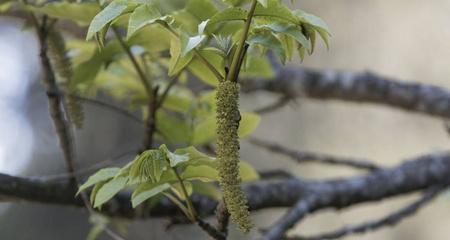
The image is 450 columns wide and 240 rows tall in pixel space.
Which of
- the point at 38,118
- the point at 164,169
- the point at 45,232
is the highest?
the point at 164,169

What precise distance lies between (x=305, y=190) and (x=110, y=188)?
55 centimetres

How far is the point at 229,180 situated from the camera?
1.64 ft

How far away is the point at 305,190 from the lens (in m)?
1.08

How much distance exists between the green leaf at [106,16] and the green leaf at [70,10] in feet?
0.81

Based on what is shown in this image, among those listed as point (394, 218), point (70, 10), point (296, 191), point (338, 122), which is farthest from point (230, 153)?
point (338, 122)

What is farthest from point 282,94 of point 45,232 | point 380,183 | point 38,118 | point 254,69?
point 38,118

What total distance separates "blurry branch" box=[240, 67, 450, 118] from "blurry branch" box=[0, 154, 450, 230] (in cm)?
12

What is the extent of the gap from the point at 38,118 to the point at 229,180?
267 cm

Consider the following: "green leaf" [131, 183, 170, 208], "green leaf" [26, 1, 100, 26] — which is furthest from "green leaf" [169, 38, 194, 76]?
"green leaf" [26, 1, 100, 26]

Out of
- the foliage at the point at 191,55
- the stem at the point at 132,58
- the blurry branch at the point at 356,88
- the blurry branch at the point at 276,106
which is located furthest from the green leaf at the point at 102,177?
the blurry branch at the point at 356,88

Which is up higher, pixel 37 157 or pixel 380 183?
pixel 380 183

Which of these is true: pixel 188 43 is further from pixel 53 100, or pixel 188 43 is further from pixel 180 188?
pixel 53 100

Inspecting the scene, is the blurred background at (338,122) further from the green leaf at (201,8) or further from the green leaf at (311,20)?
the green leaf at (311,20)

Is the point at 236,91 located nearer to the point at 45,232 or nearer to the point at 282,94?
the point at 282,94
